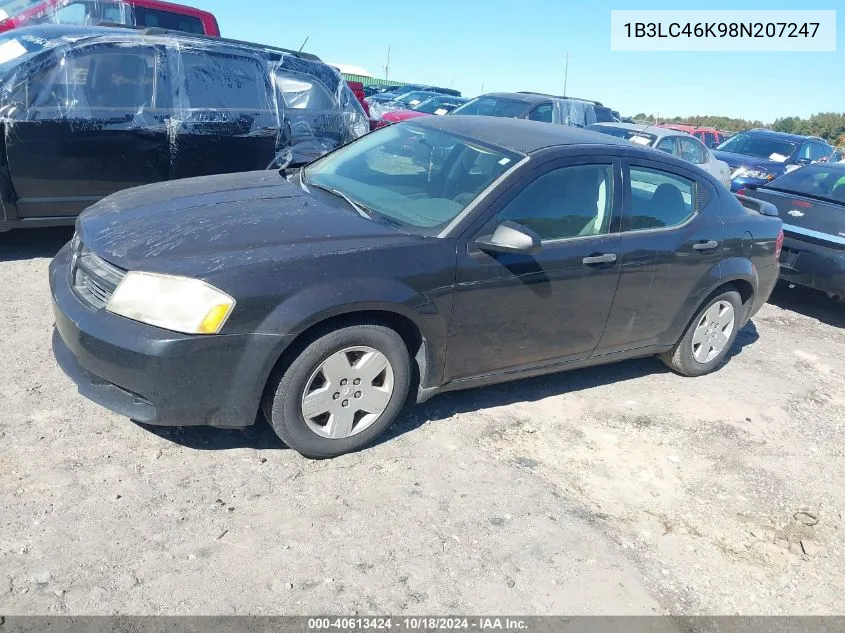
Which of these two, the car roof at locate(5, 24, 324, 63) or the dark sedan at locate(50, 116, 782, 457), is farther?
the car roof at locate(5, 24, 324, 63)

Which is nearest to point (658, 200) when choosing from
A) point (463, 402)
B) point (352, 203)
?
point (463, 402)

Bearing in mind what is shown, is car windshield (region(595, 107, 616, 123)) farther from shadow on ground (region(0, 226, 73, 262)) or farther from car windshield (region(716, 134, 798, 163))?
shadow on ground (region(0, 226, 73, 262))

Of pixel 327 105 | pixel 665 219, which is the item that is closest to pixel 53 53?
pixel 327 105

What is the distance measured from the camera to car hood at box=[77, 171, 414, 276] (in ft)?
10.3

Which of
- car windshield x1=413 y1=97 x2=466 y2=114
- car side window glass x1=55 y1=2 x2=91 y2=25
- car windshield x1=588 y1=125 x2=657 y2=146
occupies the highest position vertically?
car side window glass x1=55 y1=2 x2=91 y2=25

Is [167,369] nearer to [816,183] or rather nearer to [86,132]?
[86,132]

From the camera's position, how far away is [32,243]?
620 centimetres

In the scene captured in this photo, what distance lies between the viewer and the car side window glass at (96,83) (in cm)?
547

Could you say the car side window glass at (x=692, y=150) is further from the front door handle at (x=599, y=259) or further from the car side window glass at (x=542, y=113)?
the front door handle at (x=599, y=259)

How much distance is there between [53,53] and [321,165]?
2.61m

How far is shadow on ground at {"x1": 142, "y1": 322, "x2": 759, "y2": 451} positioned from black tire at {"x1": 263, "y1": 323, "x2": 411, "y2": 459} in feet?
0.71

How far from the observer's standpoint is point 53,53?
5.52m

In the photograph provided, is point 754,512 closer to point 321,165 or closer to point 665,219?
point 665,219

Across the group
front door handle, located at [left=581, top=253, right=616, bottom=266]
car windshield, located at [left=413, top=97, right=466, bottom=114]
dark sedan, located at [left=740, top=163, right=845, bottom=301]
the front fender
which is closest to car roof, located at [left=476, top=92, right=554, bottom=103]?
car windshield, located at [left=413, top=97, right=466, bottom=114]
